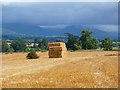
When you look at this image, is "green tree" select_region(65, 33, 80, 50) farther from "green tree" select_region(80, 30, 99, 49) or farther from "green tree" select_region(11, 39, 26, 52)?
"green tree" select_region(11, 39, 26, 52)

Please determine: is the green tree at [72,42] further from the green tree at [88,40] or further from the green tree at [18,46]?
the green tree at [18,46]

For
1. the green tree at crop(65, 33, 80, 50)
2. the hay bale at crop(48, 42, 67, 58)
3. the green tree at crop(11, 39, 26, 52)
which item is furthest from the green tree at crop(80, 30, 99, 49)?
the hay bale at crop(48, 42, 67, 58)

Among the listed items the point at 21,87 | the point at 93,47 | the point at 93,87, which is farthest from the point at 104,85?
the point at 93,47

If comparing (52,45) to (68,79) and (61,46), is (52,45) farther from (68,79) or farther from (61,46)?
(68,79)

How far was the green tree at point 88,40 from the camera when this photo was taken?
6296 centimetres

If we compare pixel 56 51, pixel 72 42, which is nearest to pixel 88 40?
pixel 72 42

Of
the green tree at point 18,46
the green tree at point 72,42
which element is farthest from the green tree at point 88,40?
the green tree at point 18,46

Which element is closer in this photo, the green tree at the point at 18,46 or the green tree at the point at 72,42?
the green tree at the point at 72,42

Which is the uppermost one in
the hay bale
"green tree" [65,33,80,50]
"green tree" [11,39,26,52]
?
the hay bale

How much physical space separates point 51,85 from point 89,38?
176 feet

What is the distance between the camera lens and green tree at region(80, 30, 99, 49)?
63.0m

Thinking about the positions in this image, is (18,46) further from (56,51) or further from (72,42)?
(56,51)

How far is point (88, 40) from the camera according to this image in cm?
6456

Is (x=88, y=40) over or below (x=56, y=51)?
below
